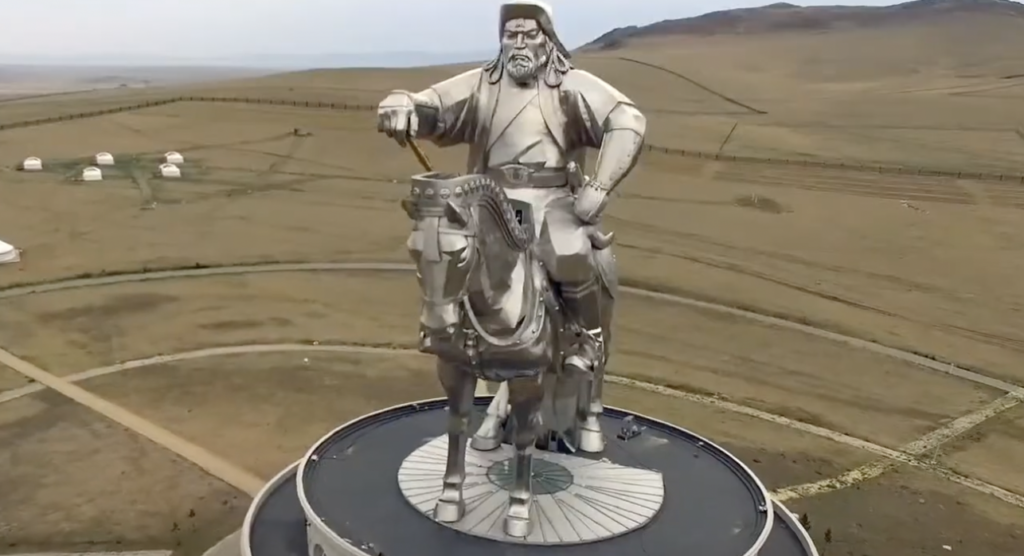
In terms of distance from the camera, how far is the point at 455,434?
9047 millimetres

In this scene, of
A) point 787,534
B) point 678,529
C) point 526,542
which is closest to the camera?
point 526,542

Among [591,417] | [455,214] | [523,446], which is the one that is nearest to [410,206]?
[455,214]

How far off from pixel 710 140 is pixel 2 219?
118 ft

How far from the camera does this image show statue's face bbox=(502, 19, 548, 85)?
8.71 metres

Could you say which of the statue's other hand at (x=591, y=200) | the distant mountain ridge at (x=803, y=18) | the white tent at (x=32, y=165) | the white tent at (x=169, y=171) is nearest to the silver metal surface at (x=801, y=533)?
the statue's other hand at (x=591, y=200)

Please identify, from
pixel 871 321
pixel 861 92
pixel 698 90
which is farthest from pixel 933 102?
pixel 871 321

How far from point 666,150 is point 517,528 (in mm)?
39479

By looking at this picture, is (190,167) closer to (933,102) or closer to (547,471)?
(547,471)

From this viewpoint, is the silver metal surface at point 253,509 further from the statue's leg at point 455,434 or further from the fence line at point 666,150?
the fence line at point 666,150

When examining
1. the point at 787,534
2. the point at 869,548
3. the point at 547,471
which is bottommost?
the point at 869,548

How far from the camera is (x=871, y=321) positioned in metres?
22.7

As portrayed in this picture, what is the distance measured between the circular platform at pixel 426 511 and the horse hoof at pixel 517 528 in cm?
12

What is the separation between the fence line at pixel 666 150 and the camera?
41.8 meters

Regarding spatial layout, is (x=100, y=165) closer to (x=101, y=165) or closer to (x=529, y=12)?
(x=101, y=165)
